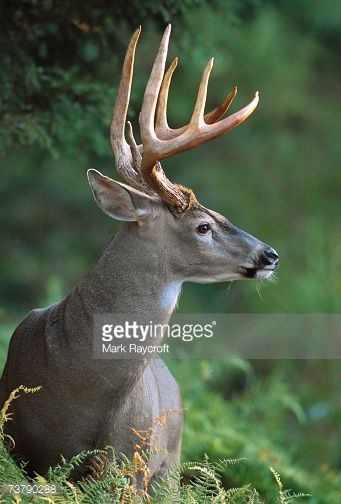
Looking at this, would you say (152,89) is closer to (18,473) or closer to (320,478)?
(18,473)

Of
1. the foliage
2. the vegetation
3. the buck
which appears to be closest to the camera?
the foliage

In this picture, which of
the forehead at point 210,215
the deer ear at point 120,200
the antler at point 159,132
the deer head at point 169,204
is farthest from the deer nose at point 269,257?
the deer ear at point 120,200

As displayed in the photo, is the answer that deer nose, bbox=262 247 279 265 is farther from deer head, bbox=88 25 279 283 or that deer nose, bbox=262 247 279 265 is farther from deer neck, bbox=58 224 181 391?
deer neck, bbox=58 224 181 391

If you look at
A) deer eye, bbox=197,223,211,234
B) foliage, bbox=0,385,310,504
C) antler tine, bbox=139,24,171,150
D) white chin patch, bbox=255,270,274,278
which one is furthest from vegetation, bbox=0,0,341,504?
antler tine, bbox=139,24,171,150

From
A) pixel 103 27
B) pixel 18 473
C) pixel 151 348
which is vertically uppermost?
pixel 103 27

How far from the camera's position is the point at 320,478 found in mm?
8070

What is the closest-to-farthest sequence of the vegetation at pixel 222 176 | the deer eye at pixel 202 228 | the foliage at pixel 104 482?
the foliage at pixel 104 482, the deer eye at pixel 202 228, the vegetation at pixel 222 176

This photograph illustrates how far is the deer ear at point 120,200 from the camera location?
5242 mm

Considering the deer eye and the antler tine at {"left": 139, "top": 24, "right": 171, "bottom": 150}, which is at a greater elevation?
the antler tine at {"left": 139, "top": 24, "right": 171, "bottom": 150}

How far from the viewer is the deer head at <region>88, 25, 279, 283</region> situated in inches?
205

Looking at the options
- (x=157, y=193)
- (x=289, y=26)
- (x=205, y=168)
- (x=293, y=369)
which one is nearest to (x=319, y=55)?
(x=289, y=26)

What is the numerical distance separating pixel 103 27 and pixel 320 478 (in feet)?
11.0

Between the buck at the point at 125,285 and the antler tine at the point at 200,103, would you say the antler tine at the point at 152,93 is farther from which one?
the antler tine at the point at 200,103

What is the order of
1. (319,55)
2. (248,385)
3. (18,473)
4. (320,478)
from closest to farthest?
(18,473) → (320,478) → (248,385) → (319,55)
